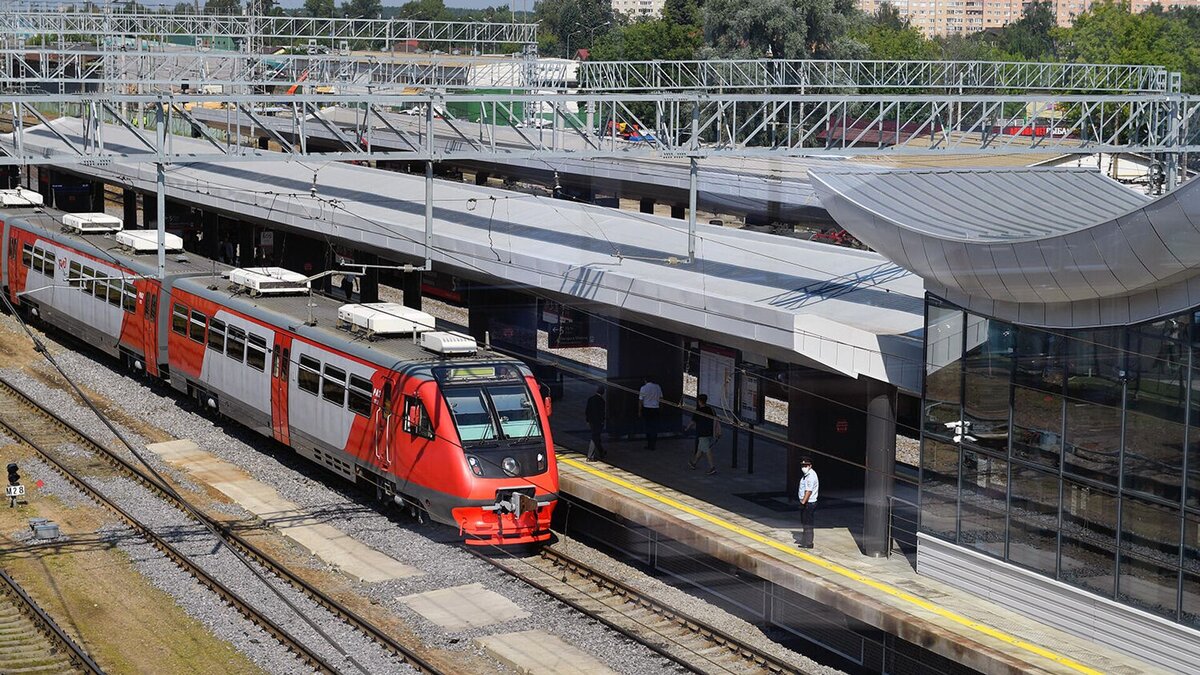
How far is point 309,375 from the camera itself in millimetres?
19094

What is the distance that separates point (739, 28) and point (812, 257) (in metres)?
41.8

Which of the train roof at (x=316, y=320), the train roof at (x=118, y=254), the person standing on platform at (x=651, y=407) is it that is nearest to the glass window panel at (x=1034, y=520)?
the train roof at (x=316, y=320)

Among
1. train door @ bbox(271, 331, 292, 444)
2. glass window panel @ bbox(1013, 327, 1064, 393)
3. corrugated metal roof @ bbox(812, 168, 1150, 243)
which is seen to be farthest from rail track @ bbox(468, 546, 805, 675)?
corrugated metal roof @ bbox(812, 168, 1150, 243)

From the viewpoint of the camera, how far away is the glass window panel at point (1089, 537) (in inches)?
504

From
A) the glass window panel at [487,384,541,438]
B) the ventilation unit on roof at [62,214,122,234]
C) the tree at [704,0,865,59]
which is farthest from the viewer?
the tree at [704,0,865,59]

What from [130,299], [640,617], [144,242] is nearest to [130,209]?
[144,242]

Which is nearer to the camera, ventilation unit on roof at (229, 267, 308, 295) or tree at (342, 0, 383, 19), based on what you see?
ventilation unit on roof at (229, 267, 308, 295)

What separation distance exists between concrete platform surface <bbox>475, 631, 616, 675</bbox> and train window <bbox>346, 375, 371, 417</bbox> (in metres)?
4.14

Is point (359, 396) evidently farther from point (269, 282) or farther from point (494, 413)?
point (269, 282)

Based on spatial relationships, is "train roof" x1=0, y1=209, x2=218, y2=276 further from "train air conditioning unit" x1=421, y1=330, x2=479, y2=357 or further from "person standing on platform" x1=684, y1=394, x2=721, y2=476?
"person standing on platform" x1=684, y1=394, x2=721, y2=476

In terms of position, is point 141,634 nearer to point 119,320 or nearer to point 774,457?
point 774,457

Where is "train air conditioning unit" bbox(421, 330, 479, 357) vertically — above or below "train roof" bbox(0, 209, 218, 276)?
below

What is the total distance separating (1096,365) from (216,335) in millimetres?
13232

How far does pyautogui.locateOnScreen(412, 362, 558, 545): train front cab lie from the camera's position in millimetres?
16438
